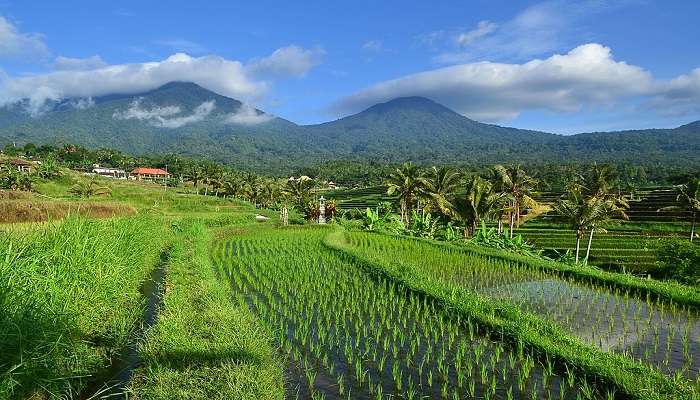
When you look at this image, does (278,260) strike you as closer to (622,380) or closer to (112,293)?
(112,293)

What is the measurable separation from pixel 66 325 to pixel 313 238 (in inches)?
672

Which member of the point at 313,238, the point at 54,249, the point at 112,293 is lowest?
the point at 313,238

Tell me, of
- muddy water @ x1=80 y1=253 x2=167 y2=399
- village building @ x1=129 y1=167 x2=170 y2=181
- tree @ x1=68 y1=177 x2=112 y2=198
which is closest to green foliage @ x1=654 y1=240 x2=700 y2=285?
muddy water @ x1=80 y1=253 x2=167 y2=399

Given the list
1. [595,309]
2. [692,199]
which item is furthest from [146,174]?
[595,309]

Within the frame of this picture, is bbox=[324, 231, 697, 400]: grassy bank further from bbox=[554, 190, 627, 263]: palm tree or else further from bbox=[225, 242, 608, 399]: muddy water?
bbox=[554, 190, 627, 263]: palm tree

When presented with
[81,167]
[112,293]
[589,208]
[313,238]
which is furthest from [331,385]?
[81,167]

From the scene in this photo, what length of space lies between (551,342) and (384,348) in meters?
2.49

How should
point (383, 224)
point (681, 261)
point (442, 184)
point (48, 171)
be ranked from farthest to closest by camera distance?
point (48, 171) → point (442, 184) → point (383, 224) → point (681, 261)

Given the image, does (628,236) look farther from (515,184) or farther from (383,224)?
(383,224)

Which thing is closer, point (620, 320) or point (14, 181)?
point (620, 320)

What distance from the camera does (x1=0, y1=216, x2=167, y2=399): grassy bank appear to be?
4691 millimetres

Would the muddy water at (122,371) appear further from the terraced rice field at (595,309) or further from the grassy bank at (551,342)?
the terraced rice field at (595,309)

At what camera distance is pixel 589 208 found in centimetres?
2409

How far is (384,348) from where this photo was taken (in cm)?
698
